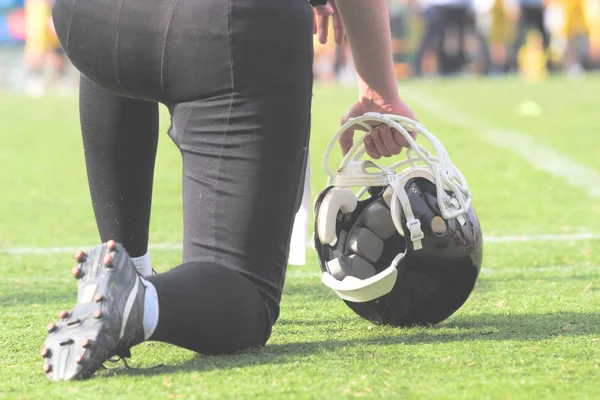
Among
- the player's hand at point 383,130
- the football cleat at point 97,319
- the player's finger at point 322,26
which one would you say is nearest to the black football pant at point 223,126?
the football cleat at point 97,319

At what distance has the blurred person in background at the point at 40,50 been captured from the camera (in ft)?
68.3

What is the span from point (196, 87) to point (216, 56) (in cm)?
10

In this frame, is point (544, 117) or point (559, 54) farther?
point (559, 54)

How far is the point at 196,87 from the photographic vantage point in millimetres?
2410

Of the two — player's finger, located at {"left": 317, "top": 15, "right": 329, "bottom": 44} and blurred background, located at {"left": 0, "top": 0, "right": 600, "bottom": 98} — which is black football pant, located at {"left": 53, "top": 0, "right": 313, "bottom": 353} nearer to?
player's finger, located at {"left": 317, "top": 15, "right": 329, "bottom": 44}

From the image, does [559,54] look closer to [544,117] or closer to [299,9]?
[544,117]

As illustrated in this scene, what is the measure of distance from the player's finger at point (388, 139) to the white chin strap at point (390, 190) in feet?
0.06

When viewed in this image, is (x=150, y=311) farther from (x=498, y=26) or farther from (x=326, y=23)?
(x=498, y=26)

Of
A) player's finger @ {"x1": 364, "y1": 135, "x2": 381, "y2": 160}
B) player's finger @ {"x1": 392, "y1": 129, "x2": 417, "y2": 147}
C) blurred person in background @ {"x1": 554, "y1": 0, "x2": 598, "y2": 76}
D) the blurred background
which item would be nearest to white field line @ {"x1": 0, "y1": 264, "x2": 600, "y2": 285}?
player's finger @ {"x1": 364, "y1": 135, "x2": 381, "y2": 160}

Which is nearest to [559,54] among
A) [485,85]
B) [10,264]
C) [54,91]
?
[485,85]

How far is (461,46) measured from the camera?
25.0 meters

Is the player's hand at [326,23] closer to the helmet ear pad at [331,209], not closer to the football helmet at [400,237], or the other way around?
the football helmet at [400,237]

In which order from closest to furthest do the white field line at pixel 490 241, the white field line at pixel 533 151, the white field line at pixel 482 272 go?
the white field line at pixel 482 272
the white field line at pixel 490 241
the white field line at pixel 533 151

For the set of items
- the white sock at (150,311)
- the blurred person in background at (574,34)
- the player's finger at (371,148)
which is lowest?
the blurred person in background at (574,34)
